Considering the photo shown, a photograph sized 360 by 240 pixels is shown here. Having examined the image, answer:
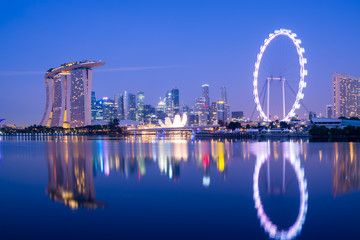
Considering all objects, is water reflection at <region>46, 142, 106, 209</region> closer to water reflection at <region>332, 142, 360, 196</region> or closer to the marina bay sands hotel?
water reflection at <region>332, 142, 360, 196</region>

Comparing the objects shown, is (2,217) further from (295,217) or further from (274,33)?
(274,33)

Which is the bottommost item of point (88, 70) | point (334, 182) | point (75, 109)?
point (334, 182)

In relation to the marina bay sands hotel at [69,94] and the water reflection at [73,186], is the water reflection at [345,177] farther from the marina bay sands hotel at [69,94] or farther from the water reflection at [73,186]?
the marina bay sands hotel at [69,94]

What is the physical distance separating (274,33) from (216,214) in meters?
50.9

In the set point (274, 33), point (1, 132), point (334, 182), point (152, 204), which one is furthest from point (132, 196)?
point (1, 132)

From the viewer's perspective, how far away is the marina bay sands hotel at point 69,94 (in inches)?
5546

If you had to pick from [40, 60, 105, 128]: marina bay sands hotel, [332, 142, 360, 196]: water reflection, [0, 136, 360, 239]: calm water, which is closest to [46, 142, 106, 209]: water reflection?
[0, 136, 360, 239]: calm water

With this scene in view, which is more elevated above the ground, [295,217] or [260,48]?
[260,48]

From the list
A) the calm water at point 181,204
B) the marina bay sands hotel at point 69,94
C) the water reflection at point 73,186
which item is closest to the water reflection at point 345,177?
the calm water at point 181,204

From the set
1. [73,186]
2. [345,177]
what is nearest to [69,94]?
[73,186]

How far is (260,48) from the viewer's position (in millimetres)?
58031

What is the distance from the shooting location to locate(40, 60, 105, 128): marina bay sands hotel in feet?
462

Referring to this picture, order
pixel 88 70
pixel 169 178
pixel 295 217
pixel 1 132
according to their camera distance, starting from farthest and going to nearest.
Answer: pixel 1 132 → pixel 88 70 → pixel 169 178 → pixel 295 217

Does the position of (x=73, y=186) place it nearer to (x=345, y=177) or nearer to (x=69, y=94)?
(x=345, y=177)
